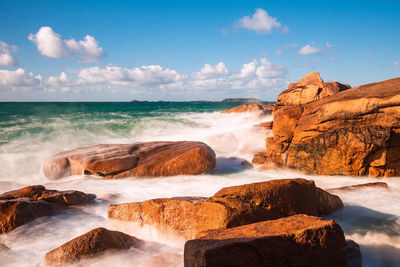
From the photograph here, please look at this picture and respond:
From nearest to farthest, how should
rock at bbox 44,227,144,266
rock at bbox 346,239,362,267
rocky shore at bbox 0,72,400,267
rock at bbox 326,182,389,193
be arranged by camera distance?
rocky shore at bbox 0,72,400,267, rock at bbox 346,239,362,267, rock at bbox 44,227,144,266, rock at bbox 326,182,389,193

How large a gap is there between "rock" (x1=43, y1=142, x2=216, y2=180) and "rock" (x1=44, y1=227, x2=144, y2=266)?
3.44 metres

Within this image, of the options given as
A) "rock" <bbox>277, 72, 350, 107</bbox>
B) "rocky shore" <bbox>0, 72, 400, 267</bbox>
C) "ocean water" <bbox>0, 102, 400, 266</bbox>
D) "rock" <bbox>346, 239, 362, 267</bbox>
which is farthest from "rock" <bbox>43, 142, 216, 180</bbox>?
"rock" <bbox>346, 239, 362, 267</bbox>

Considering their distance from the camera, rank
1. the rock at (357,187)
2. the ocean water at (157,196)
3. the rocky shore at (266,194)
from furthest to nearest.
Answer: the rock at (357,187) → the ocean water at (157,196) → the rocky shore at (266,194)

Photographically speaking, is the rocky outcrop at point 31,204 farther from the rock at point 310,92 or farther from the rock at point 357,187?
the rock at point 310,92

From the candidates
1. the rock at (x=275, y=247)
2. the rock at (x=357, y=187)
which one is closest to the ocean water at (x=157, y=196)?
the rock at (x=357, y=187)

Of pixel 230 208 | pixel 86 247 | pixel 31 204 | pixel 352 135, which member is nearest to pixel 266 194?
pixel 230 208

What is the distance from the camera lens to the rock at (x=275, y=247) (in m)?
1.88

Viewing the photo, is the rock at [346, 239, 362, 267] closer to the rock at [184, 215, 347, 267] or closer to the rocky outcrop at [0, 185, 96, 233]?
the rock at [184, 215, 347, 267]

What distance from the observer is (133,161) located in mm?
6785

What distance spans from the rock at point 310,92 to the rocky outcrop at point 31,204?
19.9 feet

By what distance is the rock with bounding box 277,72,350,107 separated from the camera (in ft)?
24.8

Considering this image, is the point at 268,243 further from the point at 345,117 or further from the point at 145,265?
the point at 345,117

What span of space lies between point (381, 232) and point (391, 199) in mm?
1458

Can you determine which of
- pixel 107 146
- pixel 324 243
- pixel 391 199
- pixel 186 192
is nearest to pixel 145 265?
pixel 324 243
